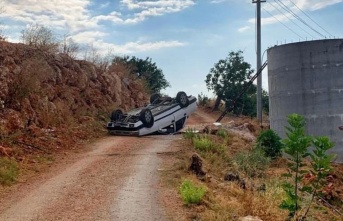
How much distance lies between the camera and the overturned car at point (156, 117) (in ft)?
57.8

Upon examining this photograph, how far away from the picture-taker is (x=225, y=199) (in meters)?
7.87

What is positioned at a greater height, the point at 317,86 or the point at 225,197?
the point at 317,86

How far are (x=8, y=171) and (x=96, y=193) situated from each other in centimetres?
262

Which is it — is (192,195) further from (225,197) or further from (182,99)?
(182,99)

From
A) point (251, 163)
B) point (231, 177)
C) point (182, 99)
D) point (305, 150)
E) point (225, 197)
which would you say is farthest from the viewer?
point (182, 99)

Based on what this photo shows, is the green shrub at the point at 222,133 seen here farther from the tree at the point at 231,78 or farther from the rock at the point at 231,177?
the tree at the point at 231,78

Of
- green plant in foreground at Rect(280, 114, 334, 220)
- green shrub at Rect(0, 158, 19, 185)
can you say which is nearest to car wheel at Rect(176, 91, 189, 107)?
green shrub at Rect(0, 158, 19, 185)

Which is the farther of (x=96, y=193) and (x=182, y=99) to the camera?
(x=182, y=99)

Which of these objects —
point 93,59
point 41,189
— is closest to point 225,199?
point 41,189

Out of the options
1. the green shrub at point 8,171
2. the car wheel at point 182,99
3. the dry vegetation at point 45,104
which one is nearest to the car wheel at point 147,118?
the dry vegetation at point 45,104

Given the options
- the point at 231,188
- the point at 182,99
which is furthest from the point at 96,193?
the point at 182,99

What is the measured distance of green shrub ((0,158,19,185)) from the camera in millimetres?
9543

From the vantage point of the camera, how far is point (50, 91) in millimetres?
17062

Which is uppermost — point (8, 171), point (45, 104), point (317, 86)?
point (317, 86)
